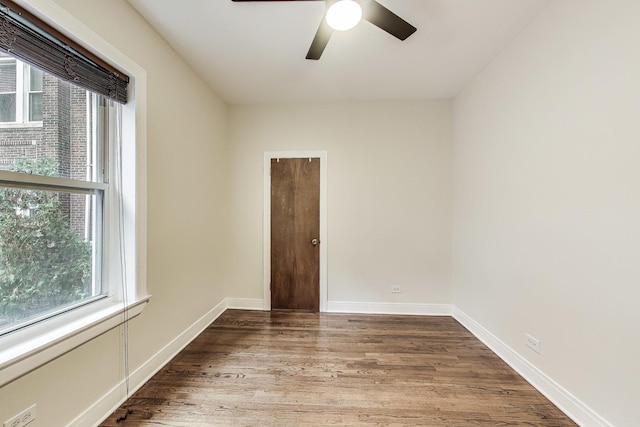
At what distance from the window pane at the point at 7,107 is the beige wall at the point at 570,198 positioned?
3.10 m

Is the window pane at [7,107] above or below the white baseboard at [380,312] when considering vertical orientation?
above

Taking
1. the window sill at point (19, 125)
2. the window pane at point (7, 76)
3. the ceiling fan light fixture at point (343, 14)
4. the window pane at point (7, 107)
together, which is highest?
the ceiling fan light fixture at point (343, 14)

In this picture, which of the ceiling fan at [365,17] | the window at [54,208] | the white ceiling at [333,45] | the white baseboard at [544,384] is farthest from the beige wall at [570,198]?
the window at [54,208]

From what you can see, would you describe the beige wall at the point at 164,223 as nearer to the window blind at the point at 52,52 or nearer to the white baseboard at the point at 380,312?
the white baseboard at the point at 380,312

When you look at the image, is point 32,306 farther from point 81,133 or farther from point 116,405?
point 81,133

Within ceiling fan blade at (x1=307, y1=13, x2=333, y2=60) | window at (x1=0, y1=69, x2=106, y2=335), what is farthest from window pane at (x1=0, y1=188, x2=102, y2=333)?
ceiling fan blade at (x1=307, y1=13, x2=333, y2=60)

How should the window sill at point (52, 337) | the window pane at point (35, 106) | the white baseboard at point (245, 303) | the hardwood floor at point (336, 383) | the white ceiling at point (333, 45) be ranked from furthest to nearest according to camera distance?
the white baseboard at point (245, 303)
the white ceiling at point (333, 45)
the hardwood floor at point (336, 383)
the window pane at point (35, 106)
the window sill at point (52, 337)

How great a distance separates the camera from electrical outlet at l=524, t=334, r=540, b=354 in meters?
1.90

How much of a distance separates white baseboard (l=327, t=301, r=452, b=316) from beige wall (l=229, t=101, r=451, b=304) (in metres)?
0.06

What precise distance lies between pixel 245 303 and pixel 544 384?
3.02 meters

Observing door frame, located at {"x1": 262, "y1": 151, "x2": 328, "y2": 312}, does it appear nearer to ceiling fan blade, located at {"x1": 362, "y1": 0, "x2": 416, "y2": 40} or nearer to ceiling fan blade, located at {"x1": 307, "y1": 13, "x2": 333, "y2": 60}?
ceiling fan blade, located at {"x1": 307, "y1": 13, "x2": 333, "y2": 60}

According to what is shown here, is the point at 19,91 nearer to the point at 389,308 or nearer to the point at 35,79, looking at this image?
the point at 35,79

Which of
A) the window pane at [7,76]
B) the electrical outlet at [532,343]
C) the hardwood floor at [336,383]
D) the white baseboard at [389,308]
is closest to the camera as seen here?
the window pane at [7,76]

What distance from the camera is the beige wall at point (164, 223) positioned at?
Result: 1.38 metres
